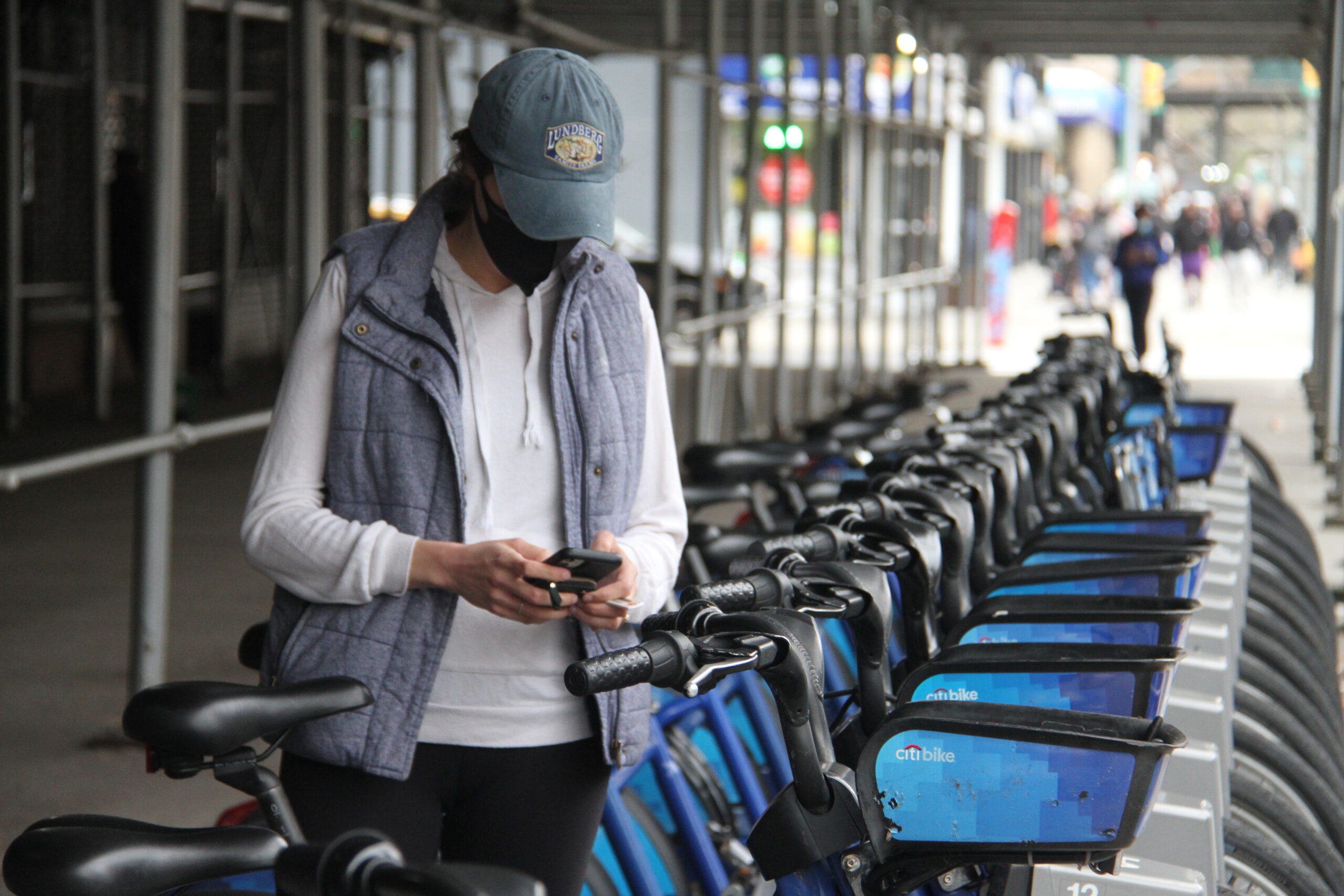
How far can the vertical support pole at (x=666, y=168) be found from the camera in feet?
22.7

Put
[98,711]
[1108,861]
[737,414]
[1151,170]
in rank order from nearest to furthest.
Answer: [1108,861] < [98,711] < [737,414] < [1151,170]

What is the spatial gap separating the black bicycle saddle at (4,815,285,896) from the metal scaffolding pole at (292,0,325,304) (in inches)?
128

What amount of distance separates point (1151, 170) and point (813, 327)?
106 feet

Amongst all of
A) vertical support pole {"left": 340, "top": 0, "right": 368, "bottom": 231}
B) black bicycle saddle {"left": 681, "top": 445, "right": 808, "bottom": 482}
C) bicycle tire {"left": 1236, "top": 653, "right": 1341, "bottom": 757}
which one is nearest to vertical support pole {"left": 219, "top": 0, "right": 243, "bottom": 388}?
vertical support pole {"left": 340, "top": 0, "right": 368, "bottom": 231}

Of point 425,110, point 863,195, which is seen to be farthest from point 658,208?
point 863,195

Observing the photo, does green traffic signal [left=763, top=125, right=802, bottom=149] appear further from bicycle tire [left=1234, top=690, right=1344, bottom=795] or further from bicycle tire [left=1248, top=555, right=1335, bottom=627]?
bicycle tire [left=1234, top=690, right=1344, bottom=795]

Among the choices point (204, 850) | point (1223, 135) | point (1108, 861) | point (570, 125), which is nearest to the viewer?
point (204, 850)

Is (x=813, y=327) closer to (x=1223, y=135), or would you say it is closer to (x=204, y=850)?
(x=204, y=850)

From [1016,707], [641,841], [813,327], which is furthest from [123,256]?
[1016,707]

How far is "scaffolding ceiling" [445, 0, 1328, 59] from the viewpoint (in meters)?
12.0

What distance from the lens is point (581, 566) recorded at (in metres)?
1.87

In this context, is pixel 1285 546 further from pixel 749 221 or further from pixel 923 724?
pixel 749 221

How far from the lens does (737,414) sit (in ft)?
31.5

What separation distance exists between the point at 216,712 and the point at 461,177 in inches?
31.2
